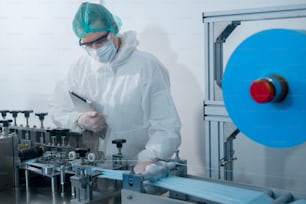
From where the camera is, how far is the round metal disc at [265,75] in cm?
71

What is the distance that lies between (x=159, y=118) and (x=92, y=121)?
0.26m

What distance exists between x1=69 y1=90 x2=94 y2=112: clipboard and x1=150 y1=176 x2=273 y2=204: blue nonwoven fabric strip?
2.37 ft

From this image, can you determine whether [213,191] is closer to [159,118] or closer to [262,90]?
[262,90]

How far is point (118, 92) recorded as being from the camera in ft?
5.09

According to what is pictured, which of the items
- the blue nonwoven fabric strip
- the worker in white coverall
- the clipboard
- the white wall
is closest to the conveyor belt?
the blue nonwoven fabric strip

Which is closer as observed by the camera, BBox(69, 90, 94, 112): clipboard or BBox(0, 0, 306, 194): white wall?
BBox(69, 90, 94, 112): clipboard

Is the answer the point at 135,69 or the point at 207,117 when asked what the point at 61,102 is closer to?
the point at 135,69

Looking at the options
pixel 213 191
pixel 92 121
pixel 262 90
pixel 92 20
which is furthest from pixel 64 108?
pixel 262 90

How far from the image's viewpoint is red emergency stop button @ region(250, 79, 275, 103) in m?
0.70

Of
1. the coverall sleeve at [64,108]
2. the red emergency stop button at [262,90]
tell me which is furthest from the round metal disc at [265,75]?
the coverall sleeve at [64,108]

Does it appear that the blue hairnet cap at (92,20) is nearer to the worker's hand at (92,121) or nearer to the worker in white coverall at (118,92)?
the worker in white coverall at (118,92)

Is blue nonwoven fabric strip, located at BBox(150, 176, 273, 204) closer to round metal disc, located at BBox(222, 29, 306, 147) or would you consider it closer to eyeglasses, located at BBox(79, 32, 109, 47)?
round metal disc, located at BBox(222, 29, 306, 147)

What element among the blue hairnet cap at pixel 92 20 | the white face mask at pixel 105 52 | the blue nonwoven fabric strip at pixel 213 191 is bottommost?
the blue nonwoven fabric strip at pixel 213 191

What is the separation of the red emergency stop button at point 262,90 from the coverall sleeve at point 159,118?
26.2 inches
